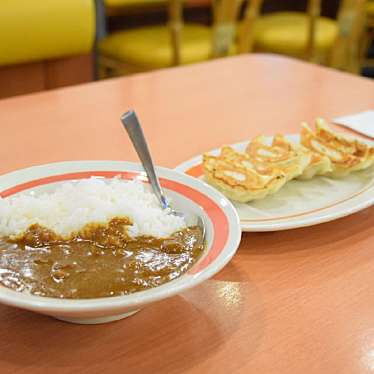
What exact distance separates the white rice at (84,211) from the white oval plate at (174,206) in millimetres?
34

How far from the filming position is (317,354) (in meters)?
0.59

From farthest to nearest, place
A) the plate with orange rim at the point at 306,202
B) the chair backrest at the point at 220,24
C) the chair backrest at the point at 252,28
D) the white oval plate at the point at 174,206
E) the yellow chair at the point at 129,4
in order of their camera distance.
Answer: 1. the yellow chair at the point at 129,4
2. the chair backrest at the point at 252,28
3. the chair backrest at the point at 220,24
4. the plate with orange rim at the point at 306,202
5. the white oval plate at the point at 174,206

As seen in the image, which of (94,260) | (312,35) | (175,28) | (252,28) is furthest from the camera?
(312,35)

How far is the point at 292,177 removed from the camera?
89 cm

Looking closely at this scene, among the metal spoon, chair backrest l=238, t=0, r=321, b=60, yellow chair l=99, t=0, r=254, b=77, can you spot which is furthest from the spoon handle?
chair backrest l=238, t=0, r=321, b=60

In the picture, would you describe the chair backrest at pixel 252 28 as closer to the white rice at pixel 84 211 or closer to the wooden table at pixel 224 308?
the wooden table at pixel 224 308

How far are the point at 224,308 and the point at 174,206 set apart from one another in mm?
143

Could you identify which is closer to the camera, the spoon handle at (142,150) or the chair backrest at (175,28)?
the spoon handle at (142,150)

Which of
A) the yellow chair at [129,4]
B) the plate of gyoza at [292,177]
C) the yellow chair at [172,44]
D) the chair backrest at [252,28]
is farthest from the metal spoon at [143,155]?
the yellow chair at [129,4]

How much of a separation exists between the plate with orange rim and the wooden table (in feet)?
0.09

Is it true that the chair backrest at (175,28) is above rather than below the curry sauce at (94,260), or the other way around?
below

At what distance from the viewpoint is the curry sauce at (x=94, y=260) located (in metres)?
0.58

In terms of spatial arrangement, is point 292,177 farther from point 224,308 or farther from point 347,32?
point 347,32

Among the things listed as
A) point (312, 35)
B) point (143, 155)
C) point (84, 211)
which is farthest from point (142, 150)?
point (312, 35)
